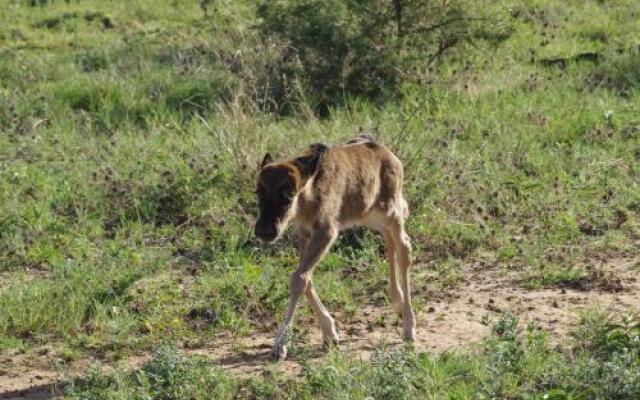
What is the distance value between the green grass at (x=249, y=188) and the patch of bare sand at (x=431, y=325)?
17 cm

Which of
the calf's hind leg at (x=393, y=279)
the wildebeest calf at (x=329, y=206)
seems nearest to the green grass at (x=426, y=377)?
the wildebeest calf at (x=329, y=206)

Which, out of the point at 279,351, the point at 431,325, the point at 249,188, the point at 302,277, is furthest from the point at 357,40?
the point at 279,351

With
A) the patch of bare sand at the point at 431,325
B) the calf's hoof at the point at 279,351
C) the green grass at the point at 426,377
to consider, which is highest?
the green grass at the point at 426,377

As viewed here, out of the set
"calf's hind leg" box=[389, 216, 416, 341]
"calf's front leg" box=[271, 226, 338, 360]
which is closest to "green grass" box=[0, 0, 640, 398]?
"calf's front leg" box=[271, 226, 338, 360]

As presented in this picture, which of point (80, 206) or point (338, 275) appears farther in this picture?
point (80, 206)

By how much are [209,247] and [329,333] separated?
2.07 metres

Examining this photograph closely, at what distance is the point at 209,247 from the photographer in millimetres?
9023

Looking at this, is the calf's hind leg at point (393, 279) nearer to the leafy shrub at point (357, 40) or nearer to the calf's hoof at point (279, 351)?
the calf's hoof at point (279, 351)

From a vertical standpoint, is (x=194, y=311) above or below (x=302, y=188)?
below

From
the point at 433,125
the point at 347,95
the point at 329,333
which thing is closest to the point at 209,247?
the point at 329,333

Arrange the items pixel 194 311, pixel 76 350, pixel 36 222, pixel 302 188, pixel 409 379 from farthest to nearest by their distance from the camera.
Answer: pixel 36 222 < pixel 194 311 < pixel 76 350 < pixel 302 188 < pixel 409 379

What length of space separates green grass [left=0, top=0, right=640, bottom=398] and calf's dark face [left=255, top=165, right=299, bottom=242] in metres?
0.81

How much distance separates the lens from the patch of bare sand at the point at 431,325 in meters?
6.98

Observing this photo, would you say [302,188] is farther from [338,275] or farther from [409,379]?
[338,275]
